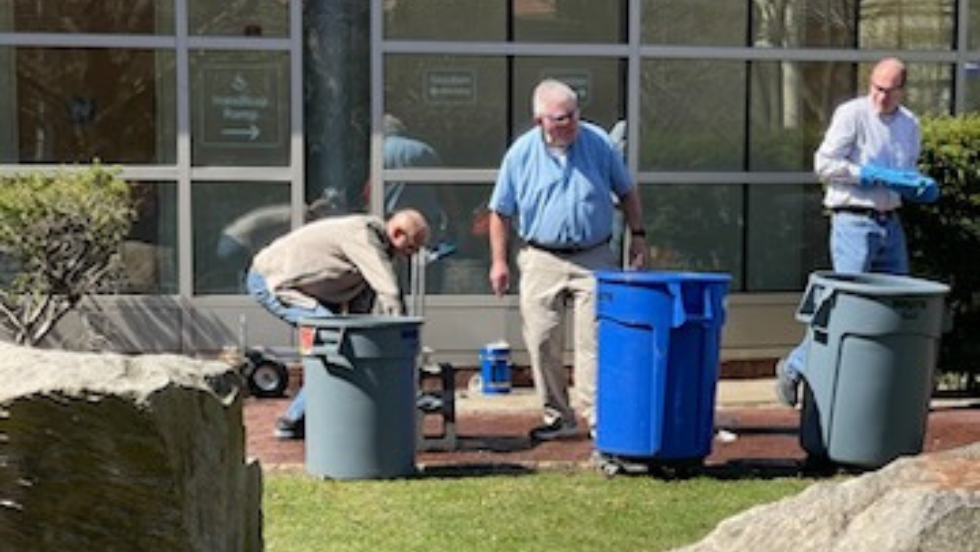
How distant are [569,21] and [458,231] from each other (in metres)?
1.74

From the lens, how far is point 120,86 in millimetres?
10391

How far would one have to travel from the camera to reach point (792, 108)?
1123cm

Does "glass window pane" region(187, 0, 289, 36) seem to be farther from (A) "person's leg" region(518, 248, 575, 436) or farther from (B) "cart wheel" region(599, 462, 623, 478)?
(B) "cart wheel" region(599, 462, 623, 478)

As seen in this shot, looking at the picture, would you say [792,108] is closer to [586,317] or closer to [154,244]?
[586,317]

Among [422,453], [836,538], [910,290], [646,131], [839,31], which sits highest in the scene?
[839,31]

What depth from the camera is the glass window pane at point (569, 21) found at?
10.8 m

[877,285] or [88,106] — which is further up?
[88,106]

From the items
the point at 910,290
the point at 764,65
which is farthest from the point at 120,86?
the point at 910,290

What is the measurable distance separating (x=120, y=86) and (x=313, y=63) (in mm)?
1361

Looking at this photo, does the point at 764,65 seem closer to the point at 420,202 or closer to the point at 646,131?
the point at 646,131

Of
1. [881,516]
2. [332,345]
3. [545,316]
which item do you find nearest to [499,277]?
[545,316]

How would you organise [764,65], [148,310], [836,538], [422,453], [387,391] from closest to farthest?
[836,538] < [387,391] < [422,453] < [148,310] < [764,65]

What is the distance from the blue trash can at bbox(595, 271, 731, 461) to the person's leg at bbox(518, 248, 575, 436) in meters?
0.75

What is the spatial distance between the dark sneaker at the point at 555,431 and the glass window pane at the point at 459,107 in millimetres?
2857
